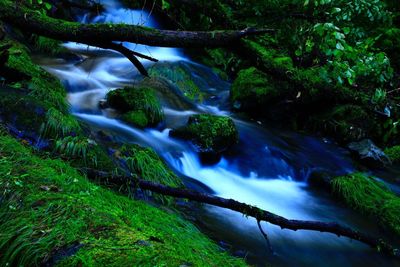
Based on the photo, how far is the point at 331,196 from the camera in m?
7.18

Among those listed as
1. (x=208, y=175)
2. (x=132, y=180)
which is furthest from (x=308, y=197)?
(x=132, y=180)

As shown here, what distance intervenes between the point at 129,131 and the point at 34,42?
5.36 metres

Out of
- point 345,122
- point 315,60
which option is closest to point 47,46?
point 315,60

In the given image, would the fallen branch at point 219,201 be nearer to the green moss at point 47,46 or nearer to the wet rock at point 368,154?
the wet rock at point 368,154

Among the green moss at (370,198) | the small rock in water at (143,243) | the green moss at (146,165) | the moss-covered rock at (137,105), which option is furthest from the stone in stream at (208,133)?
the small rock in water at (143,243)

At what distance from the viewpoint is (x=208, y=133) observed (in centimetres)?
739

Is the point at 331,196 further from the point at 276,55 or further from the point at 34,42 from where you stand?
the point at 34,42

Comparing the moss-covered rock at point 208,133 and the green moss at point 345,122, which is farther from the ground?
the green moss at point 345,122

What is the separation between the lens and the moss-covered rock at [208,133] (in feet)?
24.2

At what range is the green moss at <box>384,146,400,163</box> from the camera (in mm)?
9445

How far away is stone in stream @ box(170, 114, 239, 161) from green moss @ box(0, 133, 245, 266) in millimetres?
4577

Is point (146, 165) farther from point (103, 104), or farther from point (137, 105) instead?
point (103, 104)

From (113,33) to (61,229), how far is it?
246cm

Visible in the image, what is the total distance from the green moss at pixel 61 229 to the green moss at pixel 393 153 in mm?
7876
